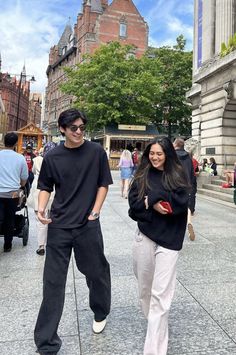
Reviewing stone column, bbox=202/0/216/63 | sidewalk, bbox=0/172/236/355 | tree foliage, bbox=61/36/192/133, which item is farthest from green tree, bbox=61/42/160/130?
sidewalk, bbox=0/172/236/355

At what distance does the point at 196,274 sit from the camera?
479 cm

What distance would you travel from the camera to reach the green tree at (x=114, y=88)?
3102 cm

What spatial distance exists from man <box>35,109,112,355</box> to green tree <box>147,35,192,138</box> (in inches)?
1318

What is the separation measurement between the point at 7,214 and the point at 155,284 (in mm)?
3671

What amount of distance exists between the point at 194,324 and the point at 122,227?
4.75 metres

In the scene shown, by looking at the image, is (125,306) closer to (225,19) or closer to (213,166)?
(213,166)

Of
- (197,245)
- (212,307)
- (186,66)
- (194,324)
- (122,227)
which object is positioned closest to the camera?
(194,324)

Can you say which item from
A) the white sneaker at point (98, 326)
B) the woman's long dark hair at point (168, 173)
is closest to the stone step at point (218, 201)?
the white sneaker at point (98, 326)

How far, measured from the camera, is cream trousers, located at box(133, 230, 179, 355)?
8.26 ft

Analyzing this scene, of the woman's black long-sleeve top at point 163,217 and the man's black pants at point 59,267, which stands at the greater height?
the woman's black long-sleeve top at point 163,217

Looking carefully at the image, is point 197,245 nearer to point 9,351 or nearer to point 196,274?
point 196,274

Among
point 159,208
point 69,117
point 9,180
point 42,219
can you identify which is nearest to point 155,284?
point 159,208

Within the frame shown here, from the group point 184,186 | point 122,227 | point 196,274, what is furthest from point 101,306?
point 122,227

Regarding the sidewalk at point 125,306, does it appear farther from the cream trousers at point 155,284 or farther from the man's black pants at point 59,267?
the cream trousers at point 155,284
